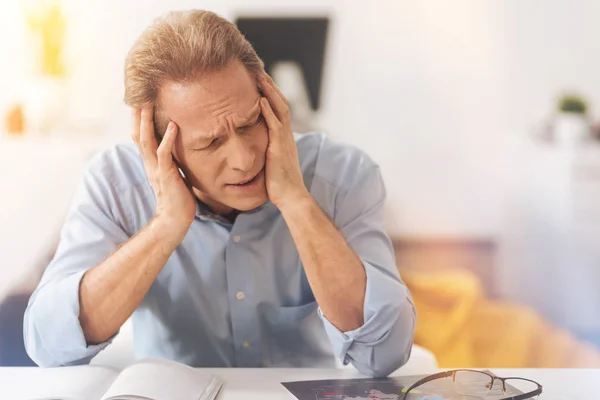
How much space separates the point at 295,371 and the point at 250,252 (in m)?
0.27

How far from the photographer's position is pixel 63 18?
10.4 ft

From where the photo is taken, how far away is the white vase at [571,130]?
10.1ft

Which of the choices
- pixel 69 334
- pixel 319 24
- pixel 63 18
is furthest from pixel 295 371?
pixel 63 18

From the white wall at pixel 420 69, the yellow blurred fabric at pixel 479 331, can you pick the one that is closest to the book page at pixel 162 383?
the yellow blurred fabric at pixel 479 331

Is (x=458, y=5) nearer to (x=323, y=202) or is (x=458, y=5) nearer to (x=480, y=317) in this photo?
(x=480, y=317)

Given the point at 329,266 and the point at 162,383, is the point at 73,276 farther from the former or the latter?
the point at 329,266

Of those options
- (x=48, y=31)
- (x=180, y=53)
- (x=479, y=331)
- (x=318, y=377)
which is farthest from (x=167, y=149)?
(x=48, y=31)

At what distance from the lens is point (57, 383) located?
3.34 ft

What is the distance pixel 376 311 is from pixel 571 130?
220 cm

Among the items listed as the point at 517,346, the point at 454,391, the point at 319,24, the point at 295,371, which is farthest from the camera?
the point at 319,24

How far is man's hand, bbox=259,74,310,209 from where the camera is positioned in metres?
1.22

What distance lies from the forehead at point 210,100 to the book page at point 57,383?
0.38 m

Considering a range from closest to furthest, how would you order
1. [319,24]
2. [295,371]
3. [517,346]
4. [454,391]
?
1. [454,391]
2. [295,371]
3. [517,346]
4. [319,24]

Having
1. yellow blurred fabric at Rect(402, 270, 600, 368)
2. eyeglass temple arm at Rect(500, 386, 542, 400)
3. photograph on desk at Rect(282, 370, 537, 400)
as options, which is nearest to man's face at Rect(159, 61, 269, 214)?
photograph on desk at Rect(282, 370, 537, 400)
